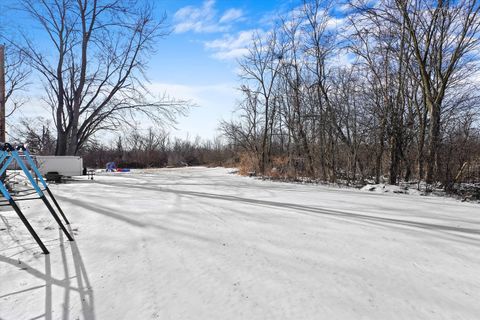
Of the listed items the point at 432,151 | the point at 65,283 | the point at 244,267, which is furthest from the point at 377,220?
the point at 432,151

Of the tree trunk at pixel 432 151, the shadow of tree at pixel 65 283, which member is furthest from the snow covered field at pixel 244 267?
the tree trunk at pixel 432 151

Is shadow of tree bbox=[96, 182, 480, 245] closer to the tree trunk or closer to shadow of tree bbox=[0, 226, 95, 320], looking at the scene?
shadow of tree bbox=[0, 226, 95, 320]

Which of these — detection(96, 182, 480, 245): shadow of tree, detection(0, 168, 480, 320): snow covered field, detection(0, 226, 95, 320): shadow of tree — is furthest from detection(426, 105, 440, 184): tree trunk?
detection(0, 226, 95, 320): shadow of tree

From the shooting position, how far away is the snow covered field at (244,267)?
5.45ft

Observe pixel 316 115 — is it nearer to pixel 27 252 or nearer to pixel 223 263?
pixel 223 263

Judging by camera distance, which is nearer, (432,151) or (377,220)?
(377,220)

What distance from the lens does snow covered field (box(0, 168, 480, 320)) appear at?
5.45 feet

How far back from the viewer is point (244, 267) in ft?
7.41

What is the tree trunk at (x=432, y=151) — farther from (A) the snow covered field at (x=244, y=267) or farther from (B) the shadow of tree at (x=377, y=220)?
(B) the shadow of tree at (x=377, y=220)

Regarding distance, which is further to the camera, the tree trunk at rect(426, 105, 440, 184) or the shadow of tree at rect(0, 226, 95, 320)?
the tree trunk at rect(426, 105, 440, 184)

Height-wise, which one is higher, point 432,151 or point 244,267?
point 432,151

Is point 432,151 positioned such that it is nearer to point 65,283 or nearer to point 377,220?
point 377,220

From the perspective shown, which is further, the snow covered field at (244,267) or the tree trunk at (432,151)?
the tree trunk at (432,151)

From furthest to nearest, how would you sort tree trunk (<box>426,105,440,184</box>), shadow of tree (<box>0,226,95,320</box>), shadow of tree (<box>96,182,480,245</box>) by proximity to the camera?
1. tree trunk (<box>426,105,440,184</box>)
2. shadow of tree (<box>96,182,480,245</box>)
3. shadow of tree (<box>0,226,95,320</box>)
